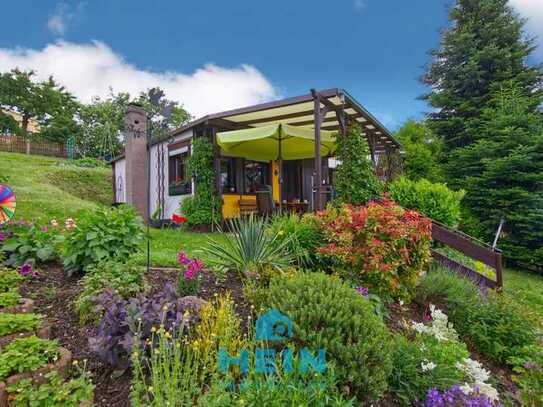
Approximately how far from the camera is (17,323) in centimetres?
211

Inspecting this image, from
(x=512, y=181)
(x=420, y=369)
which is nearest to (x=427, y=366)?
(x=420, y=369)

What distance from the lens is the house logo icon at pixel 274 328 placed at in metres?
1.85

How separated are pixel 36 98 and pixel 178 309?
110ft

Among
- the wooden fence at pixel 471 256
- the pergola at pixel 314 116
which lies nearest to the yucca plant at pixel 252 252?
the pergola at pixel 314 116

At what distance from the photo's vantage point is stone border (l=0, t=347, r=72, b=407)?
161cm

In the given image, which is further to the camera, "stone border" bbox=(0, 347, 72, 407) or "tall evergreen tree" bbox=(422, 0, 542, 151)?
"tall evergreen tree" bbox=(422, 0, 542, 151)

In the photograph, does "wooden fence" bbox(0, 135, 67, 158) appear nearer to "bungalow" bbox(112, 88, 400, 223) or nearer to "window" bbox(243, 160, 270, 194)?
"bungalow" bbox(112, 88, 400, 223)

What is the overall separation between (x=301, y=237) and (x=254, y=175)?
22.4 feet

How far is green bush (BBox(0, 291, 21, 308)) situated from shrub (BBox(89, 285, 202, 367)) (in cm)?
90

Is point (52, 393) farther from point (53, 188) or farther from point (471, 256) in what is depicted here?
point (53, 188)

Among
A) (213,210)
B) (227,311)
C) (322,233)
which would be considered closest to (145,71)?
(213,210)

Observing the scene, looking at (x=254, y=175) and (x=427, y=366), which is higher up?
(x=254, y=175)

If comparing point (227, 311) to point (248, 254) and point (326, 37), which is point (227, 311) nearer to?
point (248, 254)

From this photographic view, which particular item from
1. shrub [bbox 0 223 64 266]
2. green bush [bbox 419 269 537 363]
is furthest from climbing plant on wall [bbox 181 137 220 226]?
green bush [bbox 419 269 537 363]
